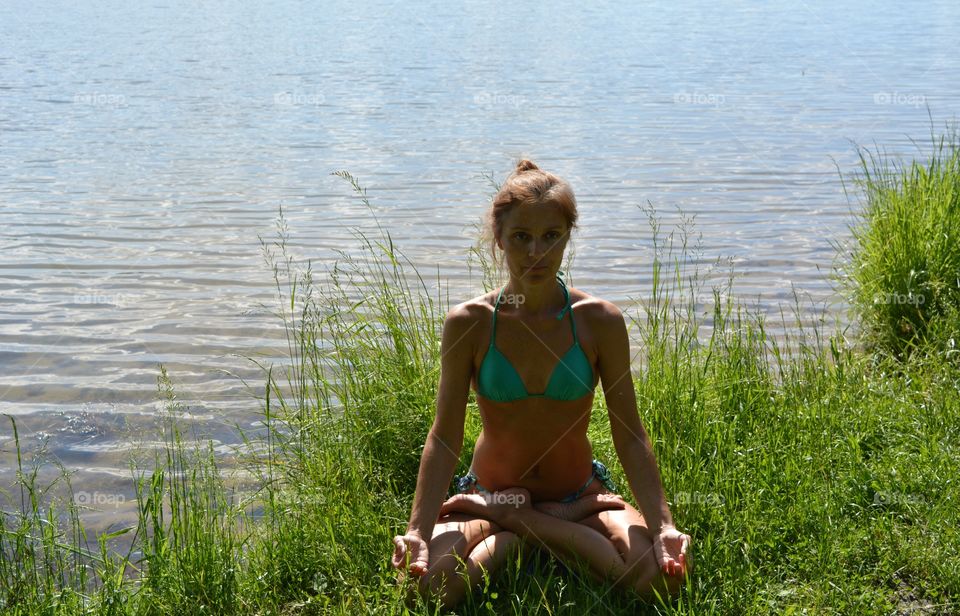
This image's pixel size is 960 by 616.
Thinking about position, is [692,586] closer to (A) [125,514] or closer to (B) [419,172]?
(A) [125,514]

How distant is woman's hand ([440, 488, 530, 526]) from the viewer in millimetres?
3518

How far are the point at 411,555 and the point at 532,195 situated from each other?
1.19 m

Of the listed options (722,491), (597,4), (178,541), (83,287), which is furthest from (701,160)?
(597,4)

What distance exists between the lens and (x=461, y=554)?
338 centimetres

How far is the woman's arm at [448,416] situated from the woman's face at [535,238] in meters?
0.28

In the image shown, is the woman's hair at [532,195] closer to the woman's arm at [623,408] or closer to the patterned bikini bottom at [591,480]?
the woman's arm at [623,408]

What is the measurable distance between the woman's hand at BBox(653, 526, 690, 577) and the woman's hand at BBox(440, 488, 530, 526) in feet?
1.62

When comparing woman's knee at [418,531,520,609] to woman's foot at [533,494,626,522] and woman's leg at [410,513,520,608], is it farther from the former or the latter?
woman's foot at [533,494,626,522]

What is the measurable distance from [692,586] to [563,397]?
2.41ft

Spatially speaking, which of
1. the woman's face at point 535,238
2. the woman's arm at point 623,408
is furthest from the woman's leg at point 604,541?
the woman's face at point 535,238

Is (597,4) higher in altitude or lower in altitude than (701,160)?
higher

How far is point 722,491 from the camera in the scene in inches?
148

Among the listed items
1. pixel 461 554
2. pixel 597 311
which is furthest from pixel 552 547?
pixel 597 311

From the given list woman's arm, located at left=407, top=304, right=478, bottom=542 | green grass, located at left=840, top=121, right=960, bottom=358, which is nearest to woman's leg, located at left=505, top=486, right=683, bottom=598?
woman's arm, located at left=407, top=304, right=478, bottom=542
